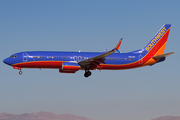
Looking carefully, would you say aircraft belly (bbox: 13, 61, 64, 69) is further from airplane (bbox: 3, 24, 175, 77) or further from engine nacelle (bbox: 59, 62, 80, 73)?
engine nacelle (bbox: 59, 62, 80, 73)

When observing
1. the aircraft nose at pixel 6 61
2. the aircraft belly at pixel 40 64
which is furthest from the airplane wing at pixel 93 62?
the aircraft nose at pixel 6 61

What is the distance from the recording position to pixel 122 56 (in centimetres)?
5769

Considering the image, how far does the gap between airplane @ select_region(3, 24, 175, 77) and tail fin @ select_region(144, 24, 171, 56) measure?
1.53 ft

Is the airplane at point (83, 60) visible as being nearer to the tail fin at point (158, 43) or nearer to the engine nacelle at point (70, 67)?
the engine nacelle at point (70, 67)

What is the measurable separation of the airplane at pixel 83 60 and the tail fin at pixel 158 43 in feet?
1.53

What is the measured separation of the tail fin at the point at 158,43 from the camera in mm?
61375

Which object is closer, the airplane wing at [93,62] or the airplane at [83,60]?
the airplane wing at [93,62]

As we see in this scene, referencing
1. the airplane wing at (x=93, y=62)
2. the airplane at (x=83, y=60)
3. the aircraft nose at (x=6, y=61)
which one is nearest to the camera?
the airplane wing at (x=93, y=62)

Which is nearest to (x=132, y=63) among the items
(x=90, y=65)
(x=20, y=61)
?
(x=90, y=65)

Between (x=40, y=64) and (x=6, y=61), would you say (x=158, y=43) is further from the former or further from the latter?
(x=6, y=61)

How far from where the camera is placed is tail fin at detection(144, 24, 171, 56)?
6138 centimetres

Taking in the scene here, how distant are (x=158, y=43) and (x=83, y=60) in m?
18.7

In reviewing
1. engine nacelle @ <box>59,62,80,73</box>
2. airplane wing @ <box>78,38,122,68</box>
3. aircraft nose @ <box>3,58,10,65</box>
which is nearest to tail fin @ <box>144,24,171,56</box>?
airplane wing @ <box>78,38,122,68</box>

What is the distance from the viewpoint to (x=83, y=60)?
53.6m
